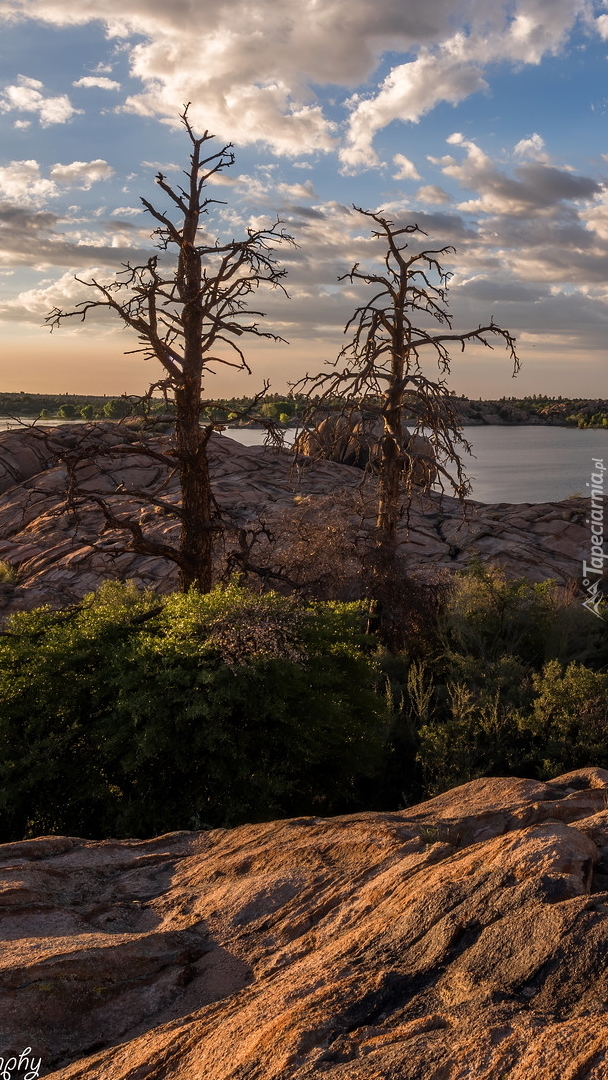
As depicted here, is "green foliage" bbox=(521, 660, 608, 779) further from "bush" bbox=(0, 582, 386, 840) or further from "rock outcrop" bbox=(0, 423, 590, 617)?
"rock outcrop" bbox=(0, 423, 590, 617)

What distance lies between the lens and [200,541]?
1399 cm

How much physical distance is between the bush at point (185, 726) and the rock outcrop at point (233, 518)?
25.2ft

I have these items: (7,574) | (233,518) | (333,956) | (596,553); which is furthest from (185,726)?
(596,553)

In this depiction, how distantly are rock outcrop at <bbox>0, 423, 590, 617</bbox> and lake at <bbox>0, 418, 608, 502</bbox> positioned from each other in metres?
1.32

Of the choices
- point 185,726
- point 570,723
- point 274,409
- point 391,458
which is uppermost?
point 274,409

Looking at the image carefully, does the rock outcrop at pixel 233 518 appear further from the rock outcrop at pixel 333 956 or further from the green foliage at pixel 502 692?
the rock outcrop at pixel 333 956

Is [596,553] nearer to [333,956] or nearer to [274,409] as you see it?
[333,956]

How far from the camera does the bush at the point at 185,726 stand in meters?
9.03

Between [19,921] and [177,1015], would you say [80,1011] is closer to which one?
[177,1015]

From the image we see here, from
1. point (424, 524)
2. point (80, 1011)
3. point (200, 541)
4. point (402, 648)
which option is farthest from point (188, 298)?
point (424, 524)

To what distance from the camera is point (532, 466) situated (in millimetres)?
36062

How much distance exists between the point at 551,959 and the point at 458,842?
1.51 m

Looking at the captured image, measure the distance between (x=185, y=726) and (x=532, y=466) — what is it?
29.9 meters

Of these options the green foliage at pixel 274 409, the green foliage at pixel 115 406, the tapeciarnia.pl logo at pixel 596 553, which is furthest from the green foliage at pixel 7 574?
the tapeciarnia.pl logo at pixel 596 553
